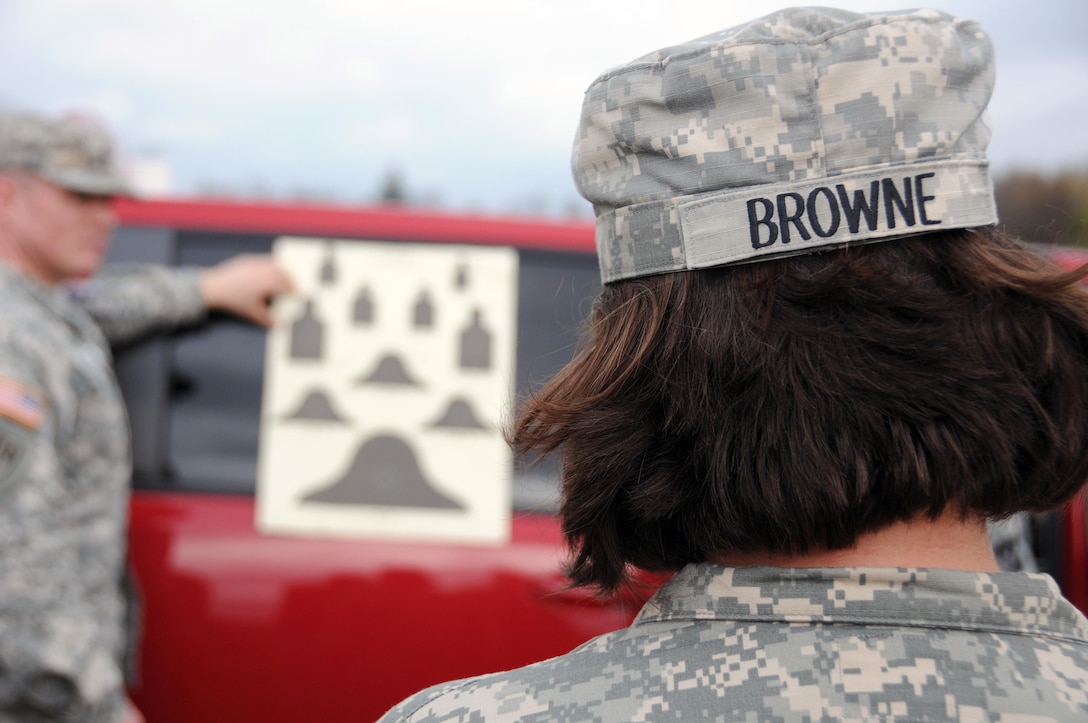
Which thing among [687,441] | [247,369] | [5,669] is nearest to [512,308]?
[247,369]

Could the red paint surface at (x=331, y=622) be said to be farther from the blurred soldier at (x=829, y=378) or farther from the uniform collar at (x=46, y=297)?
the blurred soldier at (x=829, y=378)

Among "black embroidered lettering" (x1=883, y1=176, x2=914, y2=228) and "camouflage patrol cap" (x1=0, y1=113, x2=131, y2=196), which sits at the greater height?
"camouflage patrol cap" (x1=0, y1=113, x2=131, y2=196)

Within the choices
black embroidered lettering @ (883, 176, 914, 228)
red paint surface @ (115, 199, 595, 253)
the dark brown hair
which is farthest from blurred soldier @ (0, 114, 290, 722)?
black embroidered lettering @ (883, 176, 914, 228)

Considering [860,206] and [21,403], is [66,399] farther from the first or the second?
[860,206]

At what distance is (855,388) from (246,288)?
1.81 metres

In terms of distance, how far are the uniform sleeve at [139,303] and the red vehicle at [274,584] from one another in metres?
0.05

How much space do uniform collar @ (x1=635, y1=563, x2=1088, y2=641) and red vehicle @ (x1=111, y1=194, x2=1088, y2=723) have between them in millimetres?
1273

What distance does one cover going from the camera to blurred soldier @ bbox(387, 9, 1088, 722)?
2.23ft

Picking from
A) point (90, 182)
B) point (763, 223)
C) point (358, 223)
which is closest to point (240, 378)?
point (358, 223)

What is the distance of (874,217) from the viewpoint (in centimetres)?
71

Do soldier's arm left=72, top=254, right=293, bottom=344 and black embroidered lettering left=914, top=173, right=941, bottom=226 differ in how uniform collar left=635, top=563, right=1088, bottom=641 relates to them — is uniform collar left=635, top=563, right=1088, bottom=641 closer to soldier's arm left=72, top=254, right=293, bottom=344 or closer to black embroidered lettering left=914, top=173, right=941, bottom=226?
black embroidered lettering left=914, top=173, right=941, bottom=226

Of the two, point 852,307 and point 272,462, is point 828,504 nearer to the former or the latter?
point 852,307

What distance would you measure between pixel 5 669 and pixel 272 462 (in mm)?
678

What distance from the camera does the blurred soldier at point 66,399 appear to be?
173 cm
